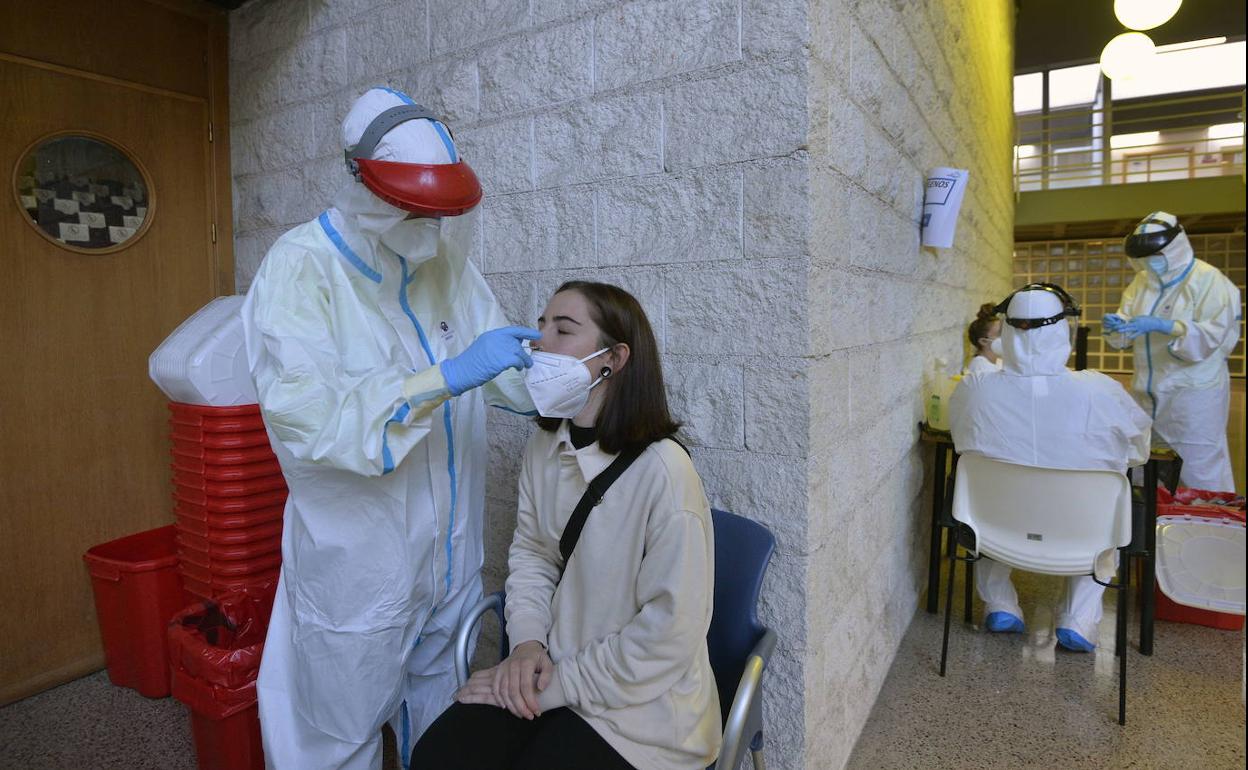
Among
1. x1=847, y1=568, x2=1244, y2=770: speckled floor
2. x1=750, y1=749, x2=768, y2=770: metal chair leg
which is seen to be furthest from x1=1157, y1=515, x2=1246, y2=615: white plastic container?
x1=750, y1=749, x2=768, y2=770: metal chair leg

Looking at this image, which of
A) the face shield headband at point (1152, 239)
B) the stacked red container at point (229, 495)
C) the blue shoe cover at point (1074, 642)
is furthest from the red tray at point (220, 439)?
the face shield headband at point (1152, 239)

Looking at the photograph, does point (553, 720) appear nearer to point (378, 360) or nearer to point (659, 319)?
point (378, 360)

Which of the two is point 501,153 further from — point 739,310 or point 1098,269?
point 1098,269

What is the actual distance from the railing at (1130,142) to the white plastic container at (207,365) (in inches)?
333

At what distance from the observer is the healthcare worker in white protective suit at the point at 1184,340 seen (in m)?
3.73

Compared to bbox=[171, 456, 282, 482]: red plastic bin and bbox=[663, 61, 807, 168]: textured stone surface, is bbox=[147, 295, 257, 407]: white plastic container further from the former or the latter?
bbox=[663, 61, 807, 168]: textured stone surface

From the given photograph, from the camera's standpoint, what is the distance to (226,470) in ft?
6.50

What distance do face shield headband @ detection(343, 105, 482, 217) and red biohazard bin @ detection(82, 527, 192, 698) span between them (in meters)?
1.59

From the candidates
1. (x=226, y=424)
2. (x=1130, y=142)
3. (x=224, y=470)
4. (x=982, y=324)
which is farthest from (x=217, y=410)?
(x=1130, y=142)

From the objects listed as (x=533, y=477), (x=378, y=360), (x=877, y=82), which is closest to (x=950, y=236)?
(x=877, y=82)

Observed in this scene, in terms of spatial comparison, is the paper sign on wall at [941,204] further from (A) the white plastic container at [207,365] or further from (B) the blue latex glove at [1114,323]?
(A) the white plastic container at [207,365]

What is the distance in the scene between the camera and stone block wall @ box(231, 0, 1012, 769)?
5.00 ft

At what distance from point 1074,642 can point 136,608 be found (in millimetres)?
3093

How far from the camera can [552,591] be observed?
1479mm
